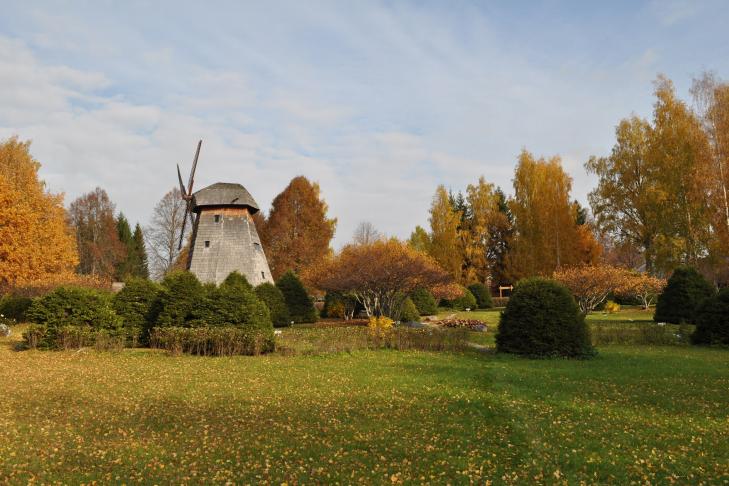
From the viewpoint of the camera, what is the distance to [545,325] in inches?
567

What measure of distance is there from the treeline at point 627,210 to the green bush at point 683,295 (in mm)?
5614

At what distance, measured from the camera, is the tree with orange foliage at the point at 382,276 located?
2306cm

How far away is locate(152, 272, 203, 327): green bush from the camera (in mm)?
17141

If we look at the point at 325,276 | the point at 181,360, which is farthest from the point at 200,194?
the point at 181,360

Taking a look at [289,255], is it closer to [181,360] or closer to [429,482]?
[181,360]

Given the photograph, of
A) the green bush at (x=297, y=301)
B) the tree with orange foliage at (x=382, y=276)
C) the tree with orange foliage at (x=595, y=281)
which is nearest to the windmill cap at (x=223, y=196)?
the green bush at (x=297, y=301)

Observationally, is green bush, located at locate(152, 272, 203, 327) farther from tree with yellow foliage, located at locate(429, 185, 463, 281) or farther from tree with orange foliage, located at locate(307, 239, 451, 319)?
tree with yellow foliage, located at locate(429, 185, 463, 281)

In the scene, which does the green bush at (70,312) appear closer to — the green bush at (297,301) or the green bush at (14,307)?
the green bush at (297,301)

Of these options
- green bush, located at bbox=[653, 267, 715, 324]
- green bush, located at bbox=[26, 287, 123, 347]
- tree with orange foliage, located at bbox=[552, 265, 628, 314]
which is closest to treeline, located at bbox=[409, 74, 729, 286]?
green bush, located at bbox=[653, 267, 715, 324]

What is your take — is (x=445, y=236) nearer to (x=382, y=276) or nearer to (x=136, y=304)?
(x=382, y=276)

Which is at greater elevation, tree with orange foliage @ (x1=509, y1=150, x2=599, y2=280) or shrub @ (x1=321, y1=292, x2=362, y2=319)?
tree with orange foliage @ (x1=509, y1=150, x2=599, y2=280)

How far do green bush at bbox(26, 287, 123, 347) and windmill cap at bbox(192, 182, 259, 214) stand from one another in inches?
659

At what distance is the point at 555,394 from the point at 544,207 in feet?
121

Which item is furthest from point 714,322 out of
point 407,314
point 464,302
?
point 464,302
